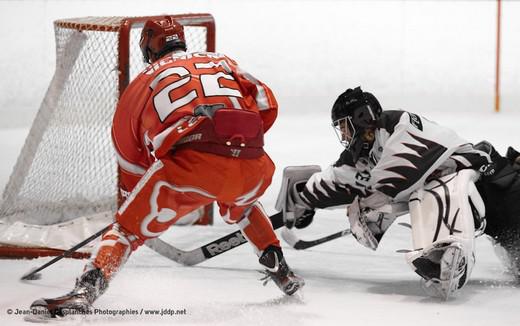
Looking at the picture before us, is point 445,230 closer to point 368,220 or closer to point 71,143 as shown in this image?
point 368,220

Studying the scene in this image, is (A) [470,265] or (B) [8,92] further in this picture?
(B) [8,92]

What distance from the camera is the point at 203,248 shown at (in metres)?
3.56

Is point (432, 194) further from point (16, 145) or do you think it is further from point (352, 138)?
point (16, 145)

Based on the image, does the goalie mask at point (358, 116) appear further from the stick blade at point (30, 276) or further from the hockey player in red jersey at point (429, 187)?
the stick blade at point (30, 276)

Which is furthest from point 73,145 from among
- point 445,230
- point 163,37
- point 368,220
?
point 445,230

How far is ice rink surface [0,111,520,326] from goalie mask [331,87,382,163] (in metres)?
0.48

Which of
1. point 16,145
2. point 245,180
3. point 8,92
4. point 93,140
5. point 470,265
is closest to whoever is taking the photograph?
point 245,180

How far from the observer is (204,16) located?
429cm

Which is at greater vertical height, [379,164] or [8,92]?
[379,164]

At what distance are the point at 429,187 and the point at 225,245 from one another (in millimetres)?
753

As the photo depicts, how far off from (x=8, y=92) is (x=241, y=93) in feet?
11.8


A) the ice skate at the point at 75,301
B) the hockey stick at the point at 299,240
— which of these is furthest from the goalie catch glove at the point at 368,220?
the ice skate at the point at 75,301

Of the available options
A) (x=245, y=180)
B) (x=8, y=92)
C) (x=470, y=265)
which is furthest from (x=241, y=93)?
(x=8, y=92)

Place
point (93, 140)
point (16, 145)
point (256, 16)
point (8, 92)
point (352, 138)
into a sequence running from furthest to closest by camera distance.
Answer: point (256, 16), point (8, 92), point (16, 145), point (93, 140), point (352, 138)
